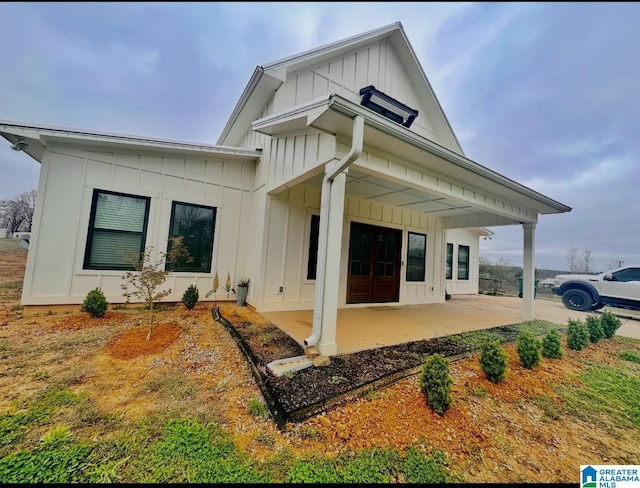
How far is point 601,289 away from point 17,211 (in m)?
17.9

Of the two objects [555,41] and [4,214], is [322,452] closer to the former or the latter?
[555,41]

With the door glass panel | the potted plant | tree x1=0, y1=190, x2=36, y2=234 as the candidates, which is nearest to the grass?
the potted plant

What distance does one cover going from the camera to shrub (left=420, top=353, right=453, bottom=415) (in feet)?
7.54

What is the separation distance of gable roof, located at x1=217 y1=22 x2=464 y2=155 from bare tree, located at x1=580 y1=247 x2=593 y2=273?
6384 millimetres

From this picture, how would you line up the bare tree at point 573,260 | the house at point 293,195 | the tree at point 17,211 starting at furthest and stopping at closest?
the bare tree at point 573,260, the tree at point 17,211, the house at point 293,195

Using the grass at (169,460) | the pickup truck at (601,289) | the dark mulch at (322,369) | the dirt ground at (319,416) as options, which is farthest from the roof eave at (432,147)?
the pickup truck at (601,289)

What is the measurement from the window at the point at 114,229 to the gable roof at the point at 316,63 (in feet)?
11.0

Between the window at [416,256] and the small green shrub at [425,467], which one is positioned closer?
the small green shrub at [425,467]

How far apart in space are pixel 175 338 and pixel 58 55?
341 centimetres

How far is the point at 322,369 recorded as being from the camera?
2.82 m

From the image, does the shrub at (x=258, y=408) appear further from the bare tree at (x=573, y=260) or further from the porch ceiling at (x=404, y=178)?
the bare tree at (x=573, y=260)

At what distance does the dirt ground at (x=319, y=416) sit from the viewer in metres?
1.90

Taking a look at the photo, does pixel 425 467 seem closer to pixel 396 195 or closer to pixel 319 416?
pixel 319 416

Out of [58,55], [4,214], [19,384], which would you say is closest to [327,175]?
[58,55]
